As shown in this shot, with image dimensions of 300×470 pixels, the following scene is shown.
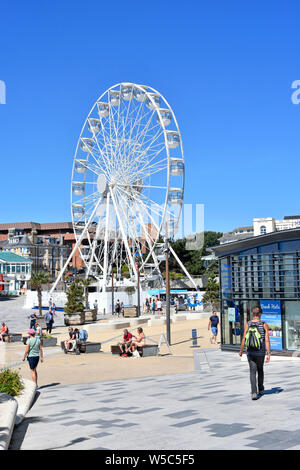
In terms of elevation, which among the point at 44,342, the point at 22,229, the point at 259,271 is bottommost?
the point at 44,342

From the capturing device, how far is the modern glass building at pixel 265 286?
17.4 m

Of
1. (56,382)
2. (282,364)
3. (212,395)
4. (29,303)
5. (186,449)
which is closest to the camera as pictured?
(186,449)

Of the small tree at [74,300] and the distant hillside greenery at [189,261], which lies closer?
the small tree at [74,300]

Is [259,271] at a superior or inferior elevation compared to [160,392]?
superior

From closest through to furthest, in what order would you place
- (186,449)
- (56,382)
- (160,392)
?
(186,449) < (160,392) < (56,382)

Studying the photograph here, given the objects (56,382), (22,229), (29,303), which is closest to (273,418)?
(56,382)

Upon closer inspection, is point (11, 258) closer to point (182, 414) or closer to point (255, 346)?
point (255, 346)

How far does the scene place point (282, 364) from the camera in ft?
52.2

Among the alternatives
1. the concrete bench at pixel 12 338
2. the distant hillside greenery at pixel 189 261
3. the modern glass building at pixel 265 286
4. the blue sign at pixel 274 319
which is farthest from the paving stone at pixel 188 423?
the distant hillside greenery at pixel 189 261

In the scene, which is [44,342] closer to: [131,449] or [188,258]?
[131,449]

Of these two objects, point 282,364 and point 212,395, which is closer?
point 212,395

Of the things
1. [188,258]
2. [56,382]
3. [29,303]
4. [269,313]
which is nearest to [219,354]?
[269,313]

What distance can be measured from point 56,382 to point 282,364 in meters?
6.35

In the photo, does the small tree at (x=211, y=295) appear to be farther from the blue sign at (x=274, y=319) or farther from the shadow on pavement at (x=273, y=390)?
the shadow on pavement at (x=273, y=390)
